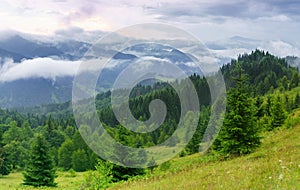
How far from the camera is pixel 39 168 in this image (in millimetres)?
52656

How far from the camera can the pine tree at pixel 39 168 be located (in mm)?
52219

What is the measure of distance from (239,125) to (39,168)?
1491 inches

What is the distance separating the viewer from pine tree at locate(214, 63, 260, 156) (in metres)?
23.4

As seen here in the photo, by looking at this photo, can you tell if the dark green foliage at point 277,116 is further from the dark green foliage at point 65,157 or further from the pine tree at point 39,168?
the dark green foliage at point 65,157

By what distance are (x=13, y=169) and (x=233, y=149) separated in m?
88.6

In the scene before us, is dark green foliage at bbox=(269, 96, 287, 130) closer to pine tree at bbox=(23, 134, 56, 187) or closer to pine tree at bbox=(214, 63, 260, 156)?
pine tree at bbox=(214, 63, 260, 156)

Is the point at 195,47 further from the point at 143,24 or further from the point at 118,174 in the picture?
the point at 118,174

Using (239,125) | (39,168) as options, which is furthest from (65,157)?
(239,125)

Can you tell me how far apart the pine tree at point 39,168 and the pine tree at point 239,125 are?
35.9 m

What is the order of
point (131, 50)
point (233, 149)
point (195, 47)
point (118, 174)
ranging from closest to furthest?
point (195, 47)
point (131, 50)
point (233, 149)
point (118, 174)

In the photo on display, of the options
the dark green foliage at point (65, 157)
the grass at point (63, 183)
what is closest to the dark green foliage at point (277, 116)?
the grass at point (63, 183)

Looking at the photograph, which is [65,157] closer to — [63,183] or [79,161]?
[79,161]

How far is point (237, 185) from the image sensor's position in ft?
32.3

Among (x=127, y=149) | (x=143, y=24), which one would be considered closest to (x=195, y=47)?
(x=143, y=24)
